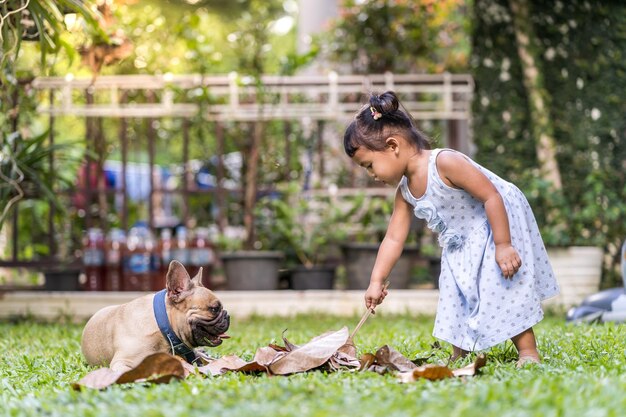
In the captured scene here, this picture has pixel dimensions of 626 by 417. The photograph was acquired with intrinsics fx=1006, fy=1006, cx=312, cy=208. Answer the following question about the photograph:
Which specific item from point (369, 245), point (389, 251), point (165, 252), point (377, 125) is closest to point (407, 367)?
point (389, 251)

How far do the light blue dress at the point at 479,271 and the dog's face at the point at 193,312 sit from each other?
34.2 inches

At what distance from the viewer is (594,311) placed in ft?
20.1

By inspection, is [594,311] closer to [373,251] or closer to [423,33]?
[373,251]

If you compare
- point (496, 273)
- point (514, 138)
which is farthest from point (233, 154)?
point (496, 273)

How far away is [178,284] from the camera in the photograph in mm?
3762

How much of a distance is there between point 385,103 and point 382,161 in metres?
0.23

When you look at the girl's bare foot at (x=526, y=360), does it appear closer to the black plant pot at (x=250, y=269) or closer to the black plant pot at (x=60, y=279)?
the black plant pot at (x=250, y=269)

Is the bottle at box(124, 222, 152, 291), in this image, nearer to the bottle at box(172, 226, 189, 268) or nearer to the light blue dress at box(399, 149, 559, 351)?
the bottle at box(172, 226, 189, 268)

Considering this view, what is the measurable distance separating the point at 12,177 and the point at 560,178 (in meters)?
4.48

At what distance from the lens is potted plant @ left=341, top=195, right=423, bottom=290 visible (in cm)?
785

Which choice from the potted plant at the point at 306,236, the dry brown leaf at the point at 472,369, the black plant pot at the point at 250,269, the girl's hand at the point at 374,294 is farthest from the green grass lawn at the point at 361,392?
the potted plant at the point at 306,236

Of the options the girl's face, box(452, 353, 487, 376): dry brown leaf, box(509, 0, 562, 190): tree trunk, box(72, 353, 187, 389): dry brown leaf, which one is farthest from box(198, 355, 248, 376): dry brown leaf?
box(509, 0, 562, 190): tree trunk

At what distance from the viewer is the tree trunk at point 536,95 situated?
841 centimetres

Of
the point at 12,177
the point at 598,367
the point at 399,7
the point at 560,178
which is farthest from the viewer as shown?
the point at 399,7
